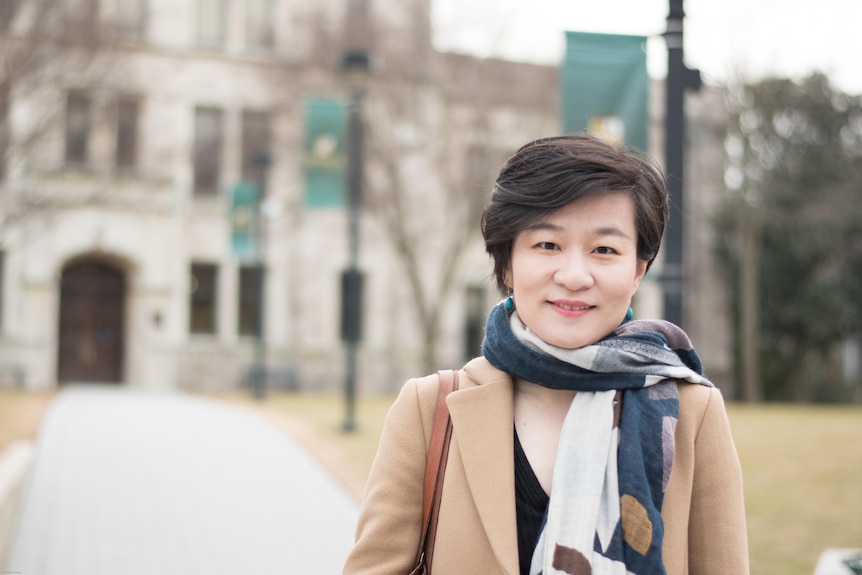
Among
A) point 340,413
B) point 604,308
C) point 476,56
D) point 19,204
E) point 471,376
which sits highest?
point 476,56

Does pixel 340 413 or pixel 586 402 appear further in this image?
pixel 340 413

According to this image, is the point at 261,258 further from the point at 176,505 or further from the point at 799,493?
the point at 799,493

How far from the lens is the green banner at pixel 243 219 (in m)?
26.1

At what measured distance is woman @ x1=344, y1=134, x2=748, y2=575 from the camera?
2.19 metres

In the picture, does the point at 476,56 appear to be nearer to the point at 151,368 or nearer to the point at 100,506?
the point at 151,368

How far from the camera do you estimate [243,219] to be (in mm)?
26234

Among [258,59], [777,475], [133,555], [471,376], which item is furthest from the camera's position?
[258,59]

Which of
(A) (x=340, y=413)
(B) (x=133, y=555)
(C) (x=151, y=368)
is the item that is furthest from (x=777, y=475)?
(C) (x=151, y=368)

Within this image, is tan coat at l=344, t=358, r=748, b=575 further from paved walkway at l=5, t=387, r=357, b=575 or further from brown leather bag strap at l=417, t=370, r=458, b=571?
paved walkway at l=5, t=387, r=357, b=575

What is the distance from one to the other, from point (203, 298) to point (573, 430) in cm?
3267

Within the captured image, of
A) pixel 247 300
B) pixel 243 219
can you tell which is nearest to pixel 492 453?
pixel 243 219

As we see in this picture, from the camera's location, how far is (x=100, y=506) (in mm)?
10414

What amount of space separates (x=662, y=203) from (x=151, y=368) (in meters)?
30.9

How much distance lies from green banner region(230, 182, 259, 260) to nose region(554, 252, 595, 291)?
79.4 ft
